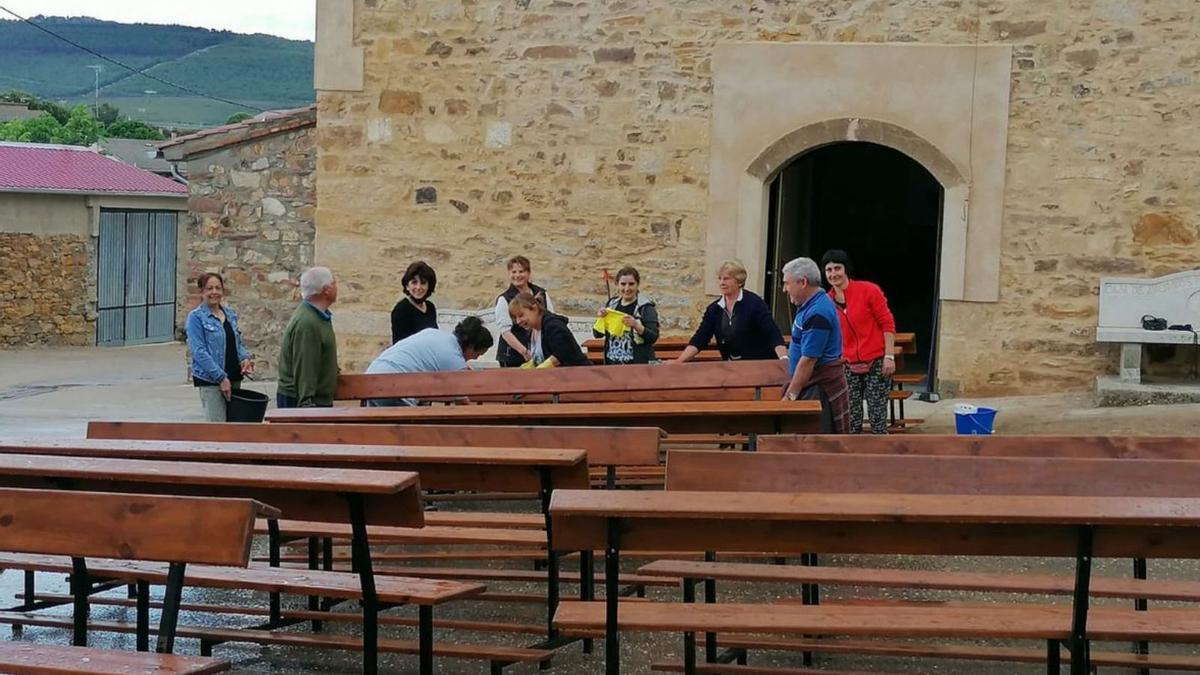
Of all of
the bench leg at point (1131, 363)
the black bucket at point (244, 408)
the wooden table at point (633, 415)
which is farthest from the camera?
the bench leg at point (1131, 363)

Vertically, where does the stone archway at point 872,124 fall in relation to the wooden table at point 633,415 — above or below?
above

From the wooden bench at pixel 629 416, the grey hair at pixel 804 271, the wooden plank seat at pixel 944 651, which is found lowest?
the wooden plank seat at pixel 944 651

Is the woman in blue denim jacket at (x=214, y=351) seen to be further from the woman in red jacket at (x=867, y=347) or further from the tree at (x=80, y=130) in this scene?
the tree at (x=80, y=130)

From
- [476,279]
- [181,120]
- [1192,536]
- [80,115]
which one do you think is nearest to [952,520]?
[1192,536]

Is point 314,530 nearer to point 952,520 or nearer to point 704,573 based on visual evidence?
point 704,573

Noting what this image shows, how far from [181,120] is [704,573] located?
350ft

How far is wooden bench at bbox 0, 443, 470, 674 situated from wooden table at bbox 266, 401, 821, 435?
2.04m

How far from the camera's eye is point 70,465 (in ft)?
16.9

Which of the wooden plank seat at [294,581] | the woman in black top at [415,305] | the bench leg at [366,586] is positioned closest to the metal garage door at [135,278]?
the woman in black top at [415,305]

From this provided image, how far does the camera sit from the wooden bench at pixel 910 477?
511cm

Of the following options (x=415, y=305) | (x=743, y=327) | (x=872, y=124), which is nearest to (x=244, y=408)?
(x=415, y=305)

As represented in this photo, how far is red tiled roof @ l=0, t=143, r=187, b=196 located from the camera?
2595cm

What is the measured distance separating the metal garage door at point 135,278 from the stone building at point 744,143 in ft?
50.6

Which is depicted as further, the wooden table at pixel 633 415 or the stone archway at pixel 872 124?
the stone archway at pixel 872 124
